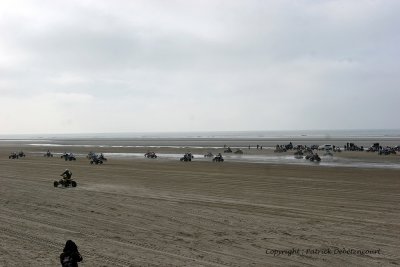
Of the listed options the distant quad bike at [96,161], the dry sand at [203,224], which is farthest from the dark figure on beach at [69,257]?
the distant quad bike at [96,161]

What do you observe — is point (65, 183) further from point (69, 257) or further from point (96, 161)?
point (96, 161)

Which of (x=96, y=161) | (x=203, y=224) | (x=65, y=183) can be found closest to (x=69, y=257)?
(x=203, y=224)

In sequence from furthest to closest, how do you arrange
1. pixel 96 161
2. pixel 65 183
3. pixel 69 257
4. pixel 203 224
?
pixel 96 161 → pixel 65 183 → pixel 203 224 → pixel 69 257

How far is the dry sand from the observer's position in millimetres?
11438

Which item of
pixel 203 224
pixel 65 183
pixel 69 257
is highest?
pixel 69 257

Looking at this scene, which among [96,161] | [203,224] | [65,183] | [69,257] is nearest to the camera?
[69,257]

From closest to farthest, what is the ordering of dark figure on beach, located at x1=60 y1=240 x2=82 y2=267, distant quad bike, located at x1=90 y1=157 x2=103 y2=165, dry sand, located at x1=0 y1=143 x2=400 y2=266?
dark figure on beach, located at x1=60 y1=240 x2=82 y2=267
dry sand, located at x1=0 y1=143 x2=400 y2=266
distant quad bike, located at x1=90 y1=157 x2=103 y2=165

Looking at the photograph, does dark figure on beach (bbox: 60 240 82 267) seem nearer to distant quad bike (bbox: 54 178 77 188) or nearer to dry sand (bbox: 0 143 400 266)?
dry sand (bbox: 0 143 400 266)

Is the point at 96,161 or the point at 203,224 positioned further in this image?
the point at 96,161

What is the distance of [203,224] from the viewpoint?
15398mm

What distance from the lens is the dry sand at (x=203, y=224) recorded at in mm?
11438

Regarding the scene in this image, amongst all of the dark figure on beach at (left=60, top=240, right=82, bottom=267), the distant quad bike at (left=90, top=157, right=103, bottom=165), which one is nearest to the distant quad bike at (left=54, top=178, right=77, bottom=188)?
the dark figure on beach at (left=60, top=240, right=82, bottom=267)

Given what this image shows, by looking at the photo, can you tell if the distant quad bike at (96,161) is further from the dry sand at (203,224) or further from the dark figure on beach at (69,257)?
the dark figure on beach at (69,257)

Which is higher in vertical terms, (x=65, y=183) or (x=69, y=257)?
(x=69, y=257)
